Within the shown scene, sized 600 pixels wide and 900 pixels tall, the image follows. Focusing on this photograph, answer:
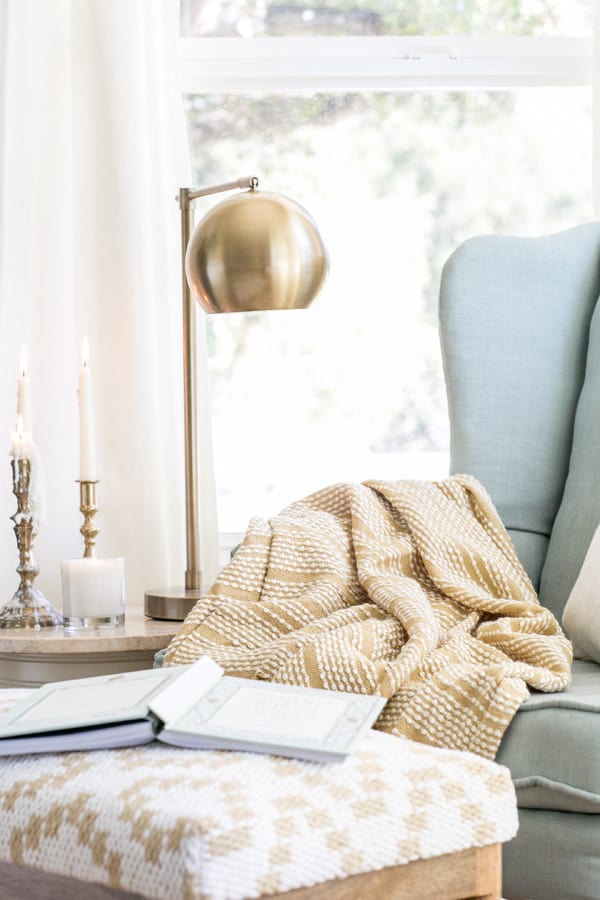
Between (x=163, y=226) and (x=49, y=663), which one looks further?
(x=163, y=226)

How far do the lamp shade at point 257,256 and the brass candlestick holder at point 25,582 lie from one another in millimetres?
466

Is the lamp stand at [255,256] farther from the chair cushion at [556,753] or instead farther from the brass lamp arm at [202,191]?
the chair cushion at [556,753]

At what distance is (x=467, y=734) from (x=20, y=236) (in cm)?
152

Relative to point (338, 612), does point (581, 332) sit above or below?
above

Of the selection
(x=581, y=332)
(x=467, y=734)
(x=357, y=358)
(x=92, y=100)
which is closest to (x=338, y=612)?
(x=467, y=734)

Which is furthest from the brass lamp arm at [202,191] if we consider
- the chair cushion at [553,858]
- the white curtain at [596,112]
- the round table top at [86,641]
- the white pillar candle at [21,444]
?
the chair cushion at [553,858]

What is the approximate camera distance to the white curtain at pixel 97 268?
2.43m

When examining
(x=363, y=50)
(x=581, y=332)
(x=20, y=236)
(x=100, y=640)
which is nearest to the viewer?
(x=100, y=640)

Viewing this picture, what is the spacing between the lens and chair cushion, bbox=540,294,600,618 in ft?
6.40

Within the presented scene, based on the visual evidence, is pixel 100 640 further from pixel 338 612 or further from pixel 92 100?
pixel 92 100

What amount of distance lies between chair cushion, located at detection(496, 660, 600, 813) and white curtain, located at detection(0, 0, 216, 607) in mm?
1176

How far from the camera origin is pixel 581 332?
2.16 metres

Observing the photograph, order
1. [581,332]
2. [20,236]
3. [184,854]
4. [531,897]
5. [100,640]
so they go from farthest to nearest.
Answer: [20,236], [581,332], [100,640], [531,897], [184,854]

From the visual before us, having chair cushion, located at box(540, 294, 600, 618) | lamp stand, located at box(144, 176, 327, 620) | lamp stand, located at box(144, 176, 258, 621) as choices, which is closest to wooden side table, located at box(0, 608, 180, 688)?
lamp stand, located at box(144, 176, 258, 621)
